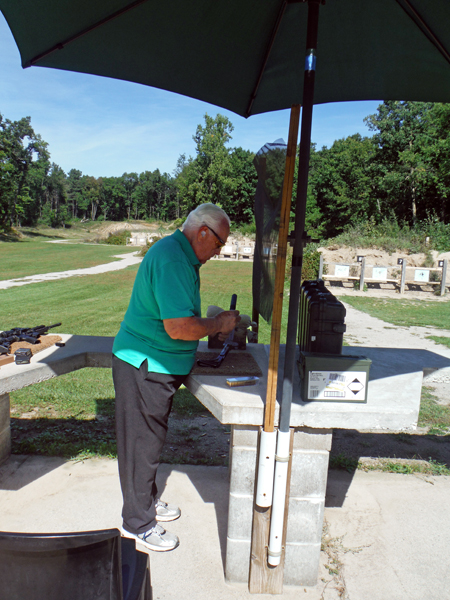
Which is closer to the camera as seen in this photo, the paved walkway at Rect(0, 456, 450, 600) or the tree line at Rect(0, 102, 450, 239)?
the paved walkway at Rect(0, 456, 450, 600)

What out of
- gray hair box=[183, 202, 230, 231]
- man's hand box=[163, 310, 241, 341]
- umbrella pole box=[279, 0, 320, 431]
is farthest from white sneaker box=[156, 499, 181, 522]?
gray hair box=[183, 202, 230, 231]

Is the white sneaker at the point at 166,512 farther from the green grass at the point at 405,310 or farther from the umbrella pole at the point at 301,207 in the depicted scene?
the green grass at the point at 405,310

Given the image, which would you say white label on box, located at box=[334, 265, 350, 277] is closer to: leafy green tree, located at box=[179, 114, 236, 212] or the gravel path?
the gravel path

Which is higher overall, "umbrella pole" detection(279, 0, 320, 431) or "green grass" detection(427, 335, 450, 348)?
"umbrella pole" detection(279, 0, 320, 431)

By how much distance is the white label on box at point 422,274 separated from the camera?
1560 centimetres

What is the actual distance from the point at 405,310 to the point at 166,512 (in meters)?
10.7

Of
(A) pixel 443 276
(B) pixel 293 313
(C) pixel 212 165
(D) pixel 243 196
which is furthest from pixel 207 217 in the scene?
(D) pixel 243 196

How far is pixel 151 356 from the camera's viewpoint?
2234 millimetres

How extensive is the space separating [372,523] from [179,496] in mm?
1309

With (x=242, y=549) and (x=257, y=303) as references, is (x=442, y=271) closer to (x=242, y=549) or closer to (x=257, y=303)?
(x=257, y=303)

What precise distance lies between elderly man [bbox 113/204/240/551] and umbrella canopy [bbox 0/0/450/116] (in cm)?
92

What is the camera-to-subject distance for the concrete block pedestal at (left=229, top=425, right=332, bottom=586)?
217 centimetres

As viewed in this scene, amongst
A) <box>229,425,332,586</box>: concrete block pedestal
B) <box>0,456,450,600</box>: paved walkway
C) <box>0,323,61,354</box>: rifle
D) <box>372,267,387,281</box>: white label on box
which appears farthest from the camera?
<box>372,267,387,281</box>: white label on box

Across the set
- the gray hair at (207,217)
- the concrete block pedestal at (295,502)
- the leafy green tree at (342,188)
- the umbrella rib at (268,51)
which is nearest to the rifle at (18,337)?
the gray hair at (207,217)
